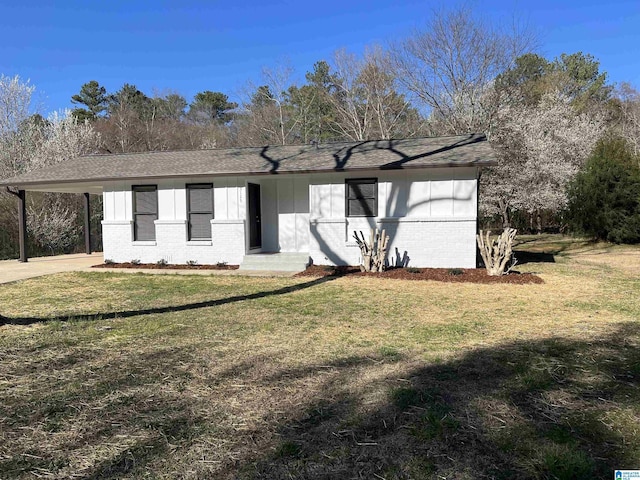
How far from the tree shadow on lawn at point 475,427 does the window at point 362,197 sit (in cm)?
810

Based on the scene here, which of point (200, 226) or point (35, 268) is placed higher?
point (200, 226)

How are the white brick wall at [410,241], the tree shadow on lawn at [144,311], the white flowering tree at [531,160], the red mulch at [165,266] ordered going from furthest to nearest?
the white flowering tree at [531,160], the red mulch at [165,266], the white brick wall at [410,241], the tree shadow on lawn at [144,311]

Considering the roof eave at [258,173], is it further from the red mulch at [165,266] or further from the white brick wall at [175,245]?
the red mulch at [165,266]

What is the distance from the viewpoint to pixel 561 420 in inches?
126

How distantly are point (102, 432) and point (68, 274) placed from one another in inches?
391

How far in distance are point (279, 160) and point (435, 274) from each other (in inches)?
226

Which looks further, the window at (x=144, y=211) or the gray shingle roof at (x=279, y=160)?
the window at (x=144, y=211)

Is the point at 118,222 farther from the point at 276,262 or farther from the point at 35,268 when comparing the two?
the point at 276,262

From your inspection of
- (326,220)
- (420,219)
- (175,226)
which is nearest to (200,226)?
(175,226)

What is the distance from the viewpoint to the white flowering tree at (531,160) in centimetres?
2041

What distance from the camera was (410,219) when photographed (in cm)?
1186

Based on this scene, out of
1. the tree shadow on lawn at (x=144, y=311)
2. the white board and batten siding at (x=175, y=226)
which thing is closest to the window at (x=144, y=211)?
the white board and batten siding at (x=175, y=226)

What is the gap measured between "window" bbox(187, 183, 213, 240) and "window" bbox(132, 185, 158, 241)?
114cm

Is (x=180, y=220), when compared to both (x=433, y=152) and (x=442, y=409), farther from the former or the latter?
(x=442, y=409)
